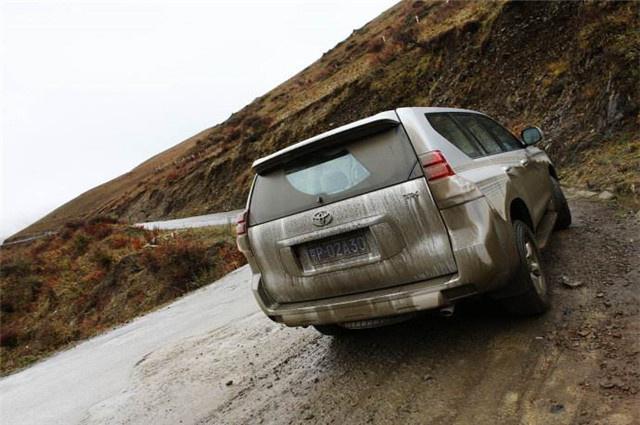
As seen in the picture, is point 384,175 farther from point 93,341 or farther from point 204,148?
point 204,148

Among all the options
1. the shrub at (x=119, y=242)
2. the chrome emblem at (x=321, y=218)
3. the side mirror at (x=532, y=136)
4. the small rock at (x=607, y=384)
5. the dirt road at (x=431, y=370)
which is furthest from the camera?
the shrub at (x=119, y=242)

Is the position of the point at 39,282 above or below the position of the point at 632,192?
above

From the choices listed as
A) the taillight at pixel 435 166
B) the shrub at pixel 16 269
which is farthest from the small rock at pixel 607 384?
the shrub at pixel 16 269

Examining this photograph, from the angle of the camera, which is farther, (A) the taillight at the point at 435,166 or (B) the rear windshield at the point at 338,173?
(B) the rear windshield at the point at 338,173

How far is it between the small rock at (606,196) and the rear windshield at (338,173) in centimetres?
489

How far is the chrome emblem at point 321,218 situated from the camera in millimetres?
3277

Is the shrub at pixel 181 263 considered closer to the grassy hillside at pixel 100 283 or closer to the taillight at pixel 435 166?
the grassy hillside at pixel 100 283

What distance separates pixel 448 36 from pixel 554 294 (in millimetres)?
18314

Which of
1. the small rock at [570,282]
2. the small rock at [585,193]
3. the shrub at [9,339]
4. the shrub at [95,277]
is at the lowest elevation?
the small rock at [585,193]

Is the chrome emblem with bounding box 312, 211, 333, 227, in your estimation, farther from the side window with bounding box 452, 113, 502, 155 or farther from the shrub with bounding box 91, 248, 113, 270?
the shrub with bounding box 91, 248, 113, 270

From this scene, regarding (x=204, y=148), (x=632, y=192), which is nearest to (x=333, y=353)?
(x=632, y=192)

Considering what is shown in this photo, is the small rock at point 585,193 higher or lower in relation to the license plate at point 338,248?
lower

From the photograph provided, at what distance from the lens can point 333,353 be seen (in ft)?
13.8

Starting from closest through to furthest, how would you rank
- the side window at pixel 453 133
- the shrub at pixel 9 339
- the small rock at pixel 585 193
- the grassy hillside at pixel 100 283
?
the side window at pixel 453 133
the small rock at pixel 585 193
the grassy hillside at pixel 100 283
the shrub at pixel 9 339
